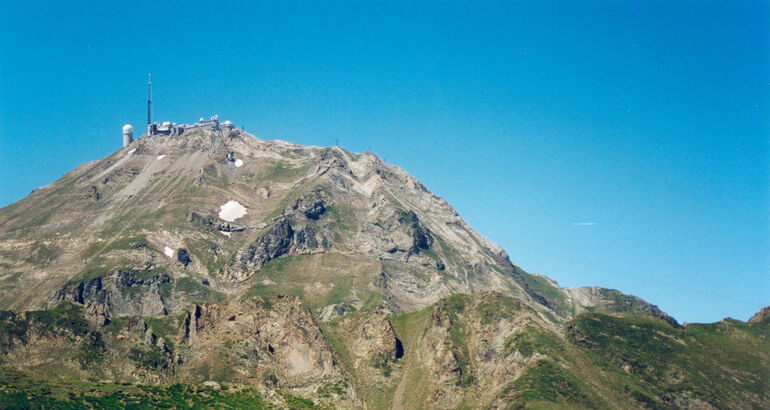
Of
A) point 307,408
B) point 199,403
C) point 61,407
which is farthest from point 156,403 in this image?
point 307,408

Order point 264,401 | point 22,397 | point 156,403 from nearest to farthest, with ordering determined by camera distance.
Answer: point 22,397
point 156,403
point 264,401

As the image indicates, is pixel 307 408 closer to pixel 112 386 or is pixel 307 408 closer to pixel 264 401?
pixel 264 401

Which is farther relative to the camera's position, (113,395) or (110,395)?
(113,395)

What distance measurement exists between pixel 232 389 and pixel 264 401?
10.8 metres

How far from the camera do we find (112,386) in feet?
606

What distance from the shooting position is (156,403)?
6909 inches

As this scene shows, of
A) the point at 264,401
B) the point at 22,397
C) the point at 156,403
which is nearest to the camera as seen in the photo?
the point at 22,397

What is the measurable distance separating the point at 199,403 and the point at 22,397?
129ft

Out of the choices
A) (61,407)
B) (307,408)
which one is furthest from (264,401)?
(61,407)

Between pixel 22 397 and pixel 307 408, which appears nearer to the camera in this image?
pixel 22 397

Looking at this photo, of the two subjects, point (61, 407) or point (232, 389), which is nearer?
point (61, 407)

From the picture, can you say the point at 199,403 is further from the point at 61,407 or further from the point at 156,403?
the point at 61,407

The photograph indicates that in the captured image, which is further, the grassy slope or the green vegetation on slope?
the grassy slope

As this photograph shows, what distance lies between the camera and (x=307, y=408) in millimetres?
193750
